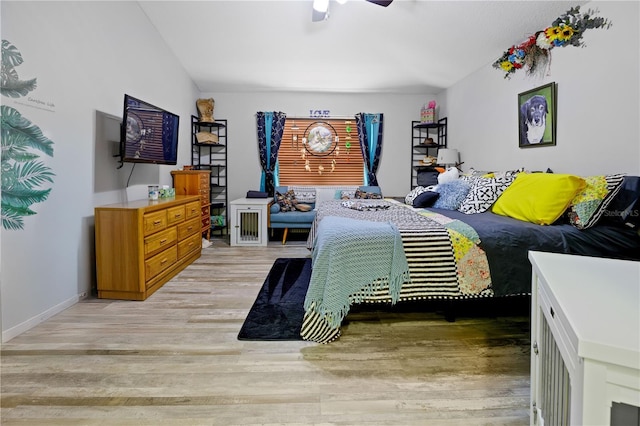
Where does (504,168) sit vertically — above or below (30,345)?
above

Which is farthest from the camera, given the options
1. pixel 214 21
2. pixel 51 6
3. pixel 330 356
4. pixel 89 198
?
pixel 214 21

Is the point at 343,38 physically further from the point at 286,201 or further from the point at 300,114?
the point at 286,201

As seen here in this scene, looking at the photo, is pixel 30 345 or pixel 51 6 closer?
pixel 30 345

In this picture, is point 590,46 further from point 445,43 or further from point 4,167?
point 4,167

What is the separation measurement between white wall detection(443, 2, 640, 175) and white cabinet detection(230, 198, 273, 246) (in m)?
3.09

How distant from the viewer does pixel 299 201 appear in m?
5.32

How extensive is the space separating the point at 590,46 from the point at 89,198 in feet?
14.1

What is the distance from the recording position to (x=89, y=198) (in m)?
2.76

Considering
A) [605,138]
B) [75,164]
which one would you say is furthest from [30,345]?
[605,138]

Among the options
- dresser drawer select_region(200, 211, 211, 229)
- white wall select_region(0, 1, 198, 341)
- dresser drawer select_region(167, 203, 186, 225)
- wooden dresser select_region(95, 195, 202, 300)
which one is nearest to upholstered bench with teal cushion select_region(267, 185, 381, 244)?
dresser drawer select_region(200, 211, 211, 229)

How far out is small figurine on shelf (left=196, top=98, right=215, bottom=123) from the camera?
5199 millimetres

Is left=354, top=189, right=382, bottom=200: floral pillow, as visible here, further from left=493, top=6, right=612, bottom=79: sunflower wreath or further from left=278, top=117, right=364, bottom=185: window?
left=493, top=6, right=612, bottom=79: sunflower wreath

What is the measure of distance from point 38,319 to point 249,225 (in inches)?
106

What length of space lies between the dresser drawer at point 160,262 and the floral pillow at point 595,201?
326 centimetres
